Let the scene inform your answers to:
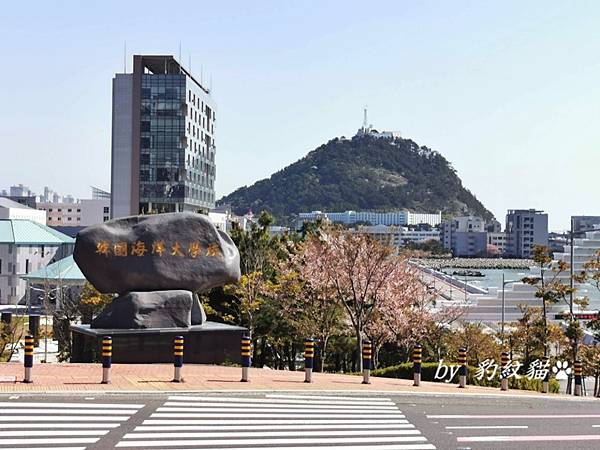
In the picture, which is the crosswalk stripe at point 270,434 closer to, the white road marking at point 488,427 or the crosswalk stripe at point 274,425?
the crosswalk stripe at point 274,425

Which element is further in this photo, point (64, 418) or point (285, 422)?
point (285, 422)

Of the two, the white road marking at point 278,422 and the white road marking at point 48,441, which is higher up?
the white road marking at point 48,441

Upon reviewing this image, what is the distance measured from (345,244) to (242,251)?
8630 mm

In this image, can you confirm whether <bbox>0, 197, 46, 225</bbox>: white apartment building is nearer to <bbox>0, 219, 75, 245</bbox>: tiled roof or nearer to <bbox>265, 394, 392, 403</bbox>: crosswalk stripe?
<bbox>0, 219, 75, 245</bbox>: tiled roof

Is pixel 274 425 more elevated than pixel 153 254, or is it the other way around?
pixel 153 254

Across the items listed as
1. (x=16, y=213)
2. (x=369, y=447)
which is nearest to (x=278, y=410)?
(x=369, y=447)

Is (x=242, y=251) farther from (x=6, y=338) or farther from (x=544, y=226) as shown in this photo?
(x=544, y=226)

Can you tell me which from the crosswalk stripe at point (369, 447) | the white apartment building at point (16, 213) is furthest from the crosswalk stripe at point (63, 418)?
the white apartment building at point (16, 213)

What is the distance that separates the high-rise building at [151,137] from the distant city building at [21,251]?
33.0 ft

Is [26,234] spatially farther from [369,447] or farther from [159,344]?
[369,447]

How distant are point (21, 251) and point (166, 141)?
56.9 ft

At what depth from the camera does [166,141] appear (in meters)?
69.5

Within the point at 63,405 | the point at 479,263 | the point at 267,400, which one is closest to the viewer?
the point at 63,405

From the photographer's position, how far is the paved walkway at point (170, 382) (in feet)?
52.5
